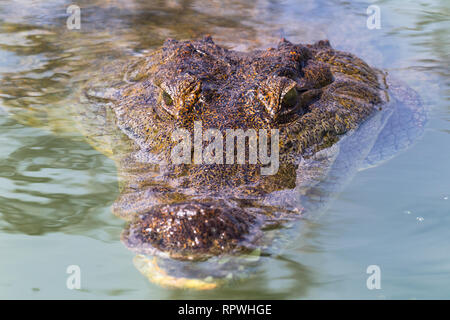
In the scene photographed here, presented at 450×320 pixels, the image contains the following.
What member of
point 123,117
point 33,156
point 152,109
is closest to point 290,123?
point 152,109

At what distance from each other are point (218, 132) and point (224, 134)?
0.05 m

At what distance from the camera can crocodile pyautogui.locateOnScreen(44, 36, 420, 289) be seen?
9.07ft

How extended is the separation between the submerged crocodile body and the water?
0.20 metres

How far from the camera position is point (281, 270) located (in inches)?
118

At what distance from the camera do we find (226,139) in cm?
374

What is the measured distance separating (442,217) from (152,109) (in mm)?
2563
